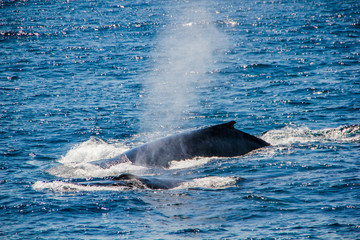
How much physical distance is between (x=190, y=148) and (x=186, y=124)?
7359 mm

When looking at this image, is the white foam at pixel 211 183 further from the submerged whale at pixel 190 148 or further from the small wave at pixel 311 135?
the small wave at pixel 311 135

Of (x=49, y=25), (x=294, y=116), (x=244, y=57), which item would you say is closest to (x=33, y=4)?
(x=49, y=25)

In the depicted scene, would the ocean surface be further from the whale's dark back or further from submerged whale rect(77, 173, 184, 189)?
the whale's dark back

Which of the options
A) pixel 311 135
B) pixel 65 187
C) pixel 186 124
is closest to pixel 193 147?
pixel 65 187

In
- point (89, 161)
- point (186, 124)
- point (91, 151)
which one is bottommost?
point (186, 124)

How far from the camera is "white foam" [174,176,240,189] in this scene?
13.4 meters

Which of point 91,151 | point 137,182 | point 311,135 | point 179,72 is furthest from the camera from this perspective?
point 179,72

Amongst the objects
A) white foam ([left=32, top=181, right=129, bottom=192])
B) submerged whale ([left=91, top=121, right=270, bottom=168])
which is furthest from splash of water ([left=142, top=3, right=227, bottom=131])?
white foam ([left=32, top=181, right=129, bottom=192])

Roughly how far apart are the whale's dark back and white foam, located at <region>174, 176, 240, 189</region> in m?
1.53

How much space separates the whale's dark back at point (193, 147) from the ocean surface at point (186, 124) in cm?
33

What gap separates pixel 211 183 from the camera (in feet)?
44.8

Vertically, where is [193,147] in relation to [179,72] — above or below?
above

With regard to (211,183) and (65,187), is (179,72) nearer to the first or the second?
(65,187)

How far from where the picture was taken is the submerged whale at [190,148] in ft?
50.6
